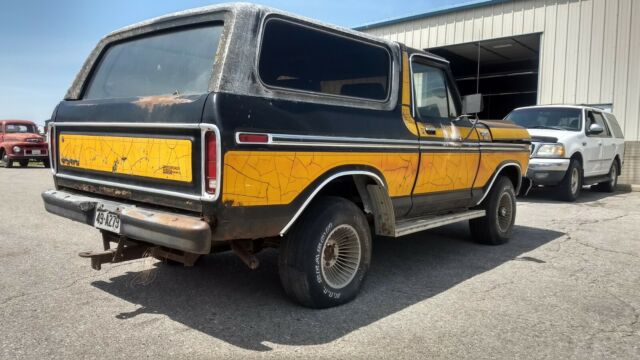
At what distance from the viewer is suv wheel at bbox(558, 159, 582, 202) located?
1027 centimetres

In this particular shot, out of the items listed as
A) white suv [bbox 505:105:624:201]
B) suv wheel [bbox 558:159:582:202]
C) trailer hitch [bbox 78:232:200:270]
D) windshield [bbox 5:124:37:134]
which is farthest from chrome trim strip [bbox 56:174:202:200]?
windshield [bbox 5:124:37:134]

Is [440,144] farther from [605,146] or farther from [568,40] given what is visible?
[568,40]

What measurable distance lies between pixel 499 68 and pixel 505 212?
19.7 meters

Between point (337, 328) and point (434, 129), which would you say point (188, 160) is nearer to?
point (337, 328)

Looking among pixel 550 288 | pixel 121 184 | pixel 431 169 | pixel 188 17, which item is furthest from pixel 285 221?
pixel 550 288

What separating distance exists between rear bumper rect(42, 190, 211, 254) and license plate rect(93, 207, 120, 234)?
0.17 feet

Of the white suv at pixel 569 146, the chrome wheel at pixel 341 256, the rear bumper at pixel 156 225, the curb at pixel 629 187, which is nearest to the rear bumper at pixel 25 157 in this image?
the white suv at pixel 569 146

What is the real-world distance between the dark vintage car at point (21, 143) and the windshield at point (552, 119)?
58.0ft

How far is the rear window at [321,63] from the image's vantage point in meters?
3.59

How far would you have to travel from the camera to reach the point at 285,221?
3525 millimetres

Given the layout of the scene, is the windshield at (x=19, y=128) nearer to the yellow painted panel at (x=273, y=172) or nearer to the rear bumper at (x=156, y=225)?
the rear bumper at (x=156, y=225)

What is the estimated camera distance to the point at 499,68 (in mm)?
24391

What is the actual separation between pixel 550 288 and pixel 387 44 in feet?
8.49

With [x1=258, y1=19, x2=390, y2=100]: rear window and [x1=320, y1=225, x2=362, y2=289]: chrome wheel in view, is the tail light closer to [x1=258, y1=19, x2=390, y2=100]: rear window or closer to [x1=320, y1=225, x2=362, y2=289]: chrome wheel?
[x1=258, y1=19, x2=390, y2=100]: rear window
